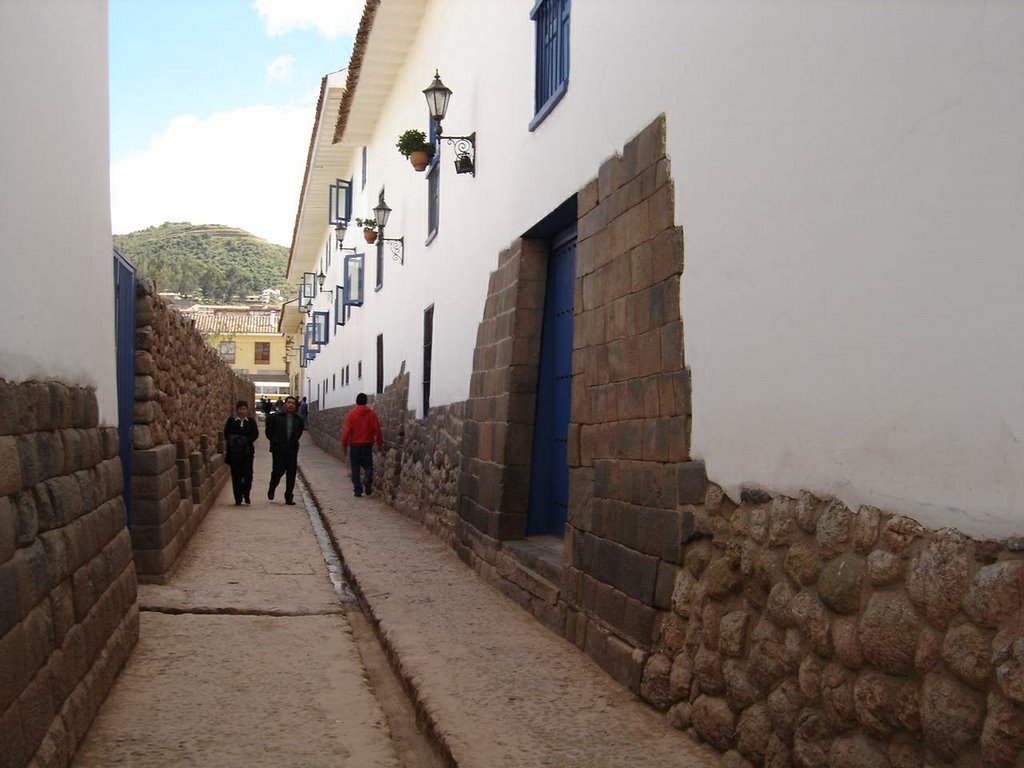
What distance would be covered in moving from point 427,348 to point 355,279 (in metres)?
8.15

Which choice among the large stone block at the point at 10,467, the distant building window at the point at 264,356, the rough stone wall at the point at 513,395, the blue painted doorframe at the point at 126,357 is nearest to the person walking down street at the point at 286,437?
the rough stone wall at the point at 513,395

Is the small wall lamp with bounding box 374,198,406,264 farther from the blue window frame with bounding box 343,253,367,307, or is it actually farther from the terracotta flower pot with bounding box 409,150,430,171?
the blue window frame with bounding box 343,253,367,307

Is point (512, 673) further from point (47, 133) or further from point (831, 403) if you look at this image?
point (47, 133)

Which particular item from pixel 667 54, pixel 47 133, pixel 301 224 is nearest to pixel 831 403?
pixel 667 54

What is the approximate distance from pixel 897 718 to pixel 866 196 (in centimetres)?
151

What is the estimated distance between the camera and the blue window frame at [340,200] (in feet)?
72.3

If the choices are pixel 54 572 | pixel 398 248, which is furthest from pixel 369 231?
pixel 54 572

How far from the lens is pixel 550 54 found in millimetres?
7316

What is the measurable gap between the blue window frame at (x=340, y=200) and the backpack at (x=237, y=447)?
30.3 ft

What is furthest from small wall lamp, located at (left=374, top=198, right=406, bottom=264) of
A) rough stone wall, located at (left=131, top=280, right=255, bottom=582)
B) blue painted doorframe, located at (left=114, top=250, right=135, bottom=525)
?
blue painted doorframe, located at (left=114, top=250, right=135, bottom=525)

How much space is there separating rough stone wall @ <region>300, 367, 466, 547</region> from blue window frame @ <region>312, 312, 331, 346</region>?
42.1ft

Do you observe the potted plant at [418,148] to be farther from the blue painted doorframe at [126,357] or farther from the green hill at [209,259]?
the green hill at [209,259]

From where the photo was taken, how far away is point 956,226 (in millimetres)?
2775

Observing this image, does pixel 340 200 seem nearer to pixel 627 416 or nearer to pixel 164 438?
pixel 164 438
